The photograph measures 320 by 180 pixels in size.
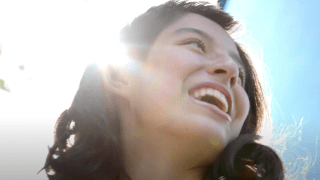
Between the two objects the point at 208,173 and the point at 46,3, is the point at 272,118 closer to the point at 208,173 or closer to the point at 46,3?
the point at 208,173

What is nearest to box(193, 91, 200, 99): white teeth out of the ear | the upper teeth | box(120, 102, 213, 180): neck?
the upper teeth

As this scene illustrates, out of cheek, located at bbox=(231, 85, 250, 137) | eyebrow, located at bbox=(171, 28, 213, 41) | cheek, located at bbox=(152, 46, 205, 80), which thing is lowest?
cheek, located at bbox=(231, 85, 250, 137)

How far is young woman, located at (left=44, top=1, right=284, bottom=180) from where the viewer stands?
57 centimetres

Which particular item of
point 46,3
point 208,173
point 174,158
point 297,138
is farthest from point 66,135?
point 46,3

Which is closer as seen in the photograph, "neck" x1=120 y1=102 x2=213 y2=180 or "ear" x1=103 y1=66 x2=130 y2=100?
"neck" x1=120 y1=102 x2=213 y2=180

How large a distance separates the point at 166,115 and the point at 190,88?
11 centimetres

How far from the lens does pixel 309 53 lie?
74 centimetres

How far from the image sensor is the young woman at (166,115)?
571 mm

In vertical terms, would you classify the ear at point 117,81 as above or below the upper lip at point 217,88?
above

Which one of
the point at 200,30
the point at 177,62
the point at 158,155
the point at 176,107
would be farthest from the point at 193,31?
the point at 158,155

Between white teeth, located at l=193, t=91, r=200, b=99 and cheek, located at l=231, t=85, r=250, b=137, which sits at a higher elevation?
white teeth, located at l=193, t=91, r=200, b=99

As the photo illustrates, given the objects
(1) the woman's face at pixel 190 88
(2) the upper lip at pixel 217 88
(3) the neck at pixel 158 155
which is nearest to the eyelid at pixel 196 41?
(1) the woman's face at pixel 190 88

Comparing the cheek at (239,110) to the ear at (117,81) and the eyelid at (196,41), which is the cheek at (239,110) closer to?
the eyelid at (196,41)

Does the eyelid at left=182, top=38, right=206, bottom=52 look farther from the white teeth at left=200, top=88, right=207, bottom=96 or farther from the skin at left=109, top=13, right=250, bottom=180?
the white teeth at left=200, top=88, right=207, bottom=96
